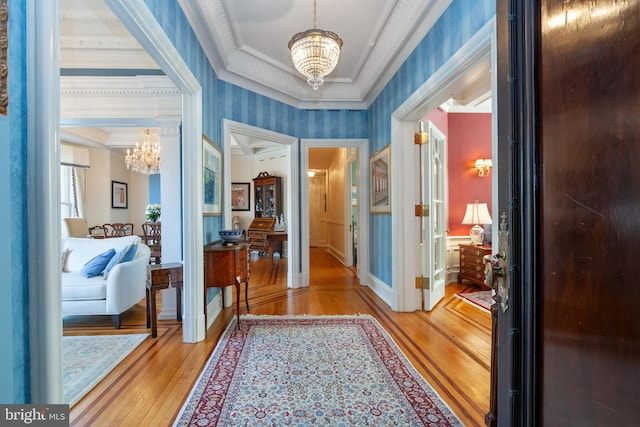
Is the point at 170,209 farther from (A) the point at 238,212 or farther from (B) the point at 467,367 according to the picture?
(A) the point at 238,212

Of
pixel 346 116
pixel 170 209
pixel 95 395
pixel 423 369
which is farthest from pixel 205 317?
pixel 346 116

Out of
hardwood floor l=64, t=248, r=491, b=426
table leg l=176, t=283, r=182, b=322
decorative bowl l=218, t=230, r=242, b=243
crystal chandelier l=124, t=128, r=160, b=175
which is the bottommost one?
hardwood floor l=64, t=248, r=491, b=426

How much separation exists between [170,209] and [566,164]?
10.6ft

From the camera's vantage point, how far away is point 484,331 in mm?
2748

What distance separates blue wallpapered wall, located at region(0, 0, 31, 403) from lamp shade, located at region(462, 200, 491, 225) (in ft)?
15.4

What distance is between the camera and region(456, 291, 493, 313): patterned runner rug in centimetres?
340

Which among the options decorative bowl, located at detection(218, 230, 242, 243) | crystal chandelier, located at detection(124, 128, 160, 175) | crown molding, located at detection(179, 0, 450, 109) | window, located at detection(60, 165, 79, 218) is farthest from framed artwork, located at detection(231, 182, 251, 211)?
decorative bowl, located at detection(218, 230, 242, 243)

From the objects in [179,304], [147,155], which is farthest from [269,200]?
[179,304]

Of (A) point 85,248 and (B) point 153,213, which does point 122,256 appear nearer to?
(A) point 85,248

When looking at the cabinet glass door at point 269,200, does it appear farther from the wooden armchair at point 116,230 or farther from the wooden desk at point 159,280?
the wooden desk at point 159,280

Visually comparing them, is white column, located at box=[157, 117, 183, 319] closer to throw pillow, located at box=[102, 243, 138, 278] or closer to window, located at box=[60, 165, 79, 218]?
throw pillow, located at box=[102, 243, 138, 278]

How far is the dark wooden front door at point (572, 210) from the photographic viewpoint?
473mm

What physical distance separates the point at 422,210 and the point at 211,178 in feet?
7.50

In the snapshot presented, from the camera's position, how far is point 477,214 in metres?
4.30
